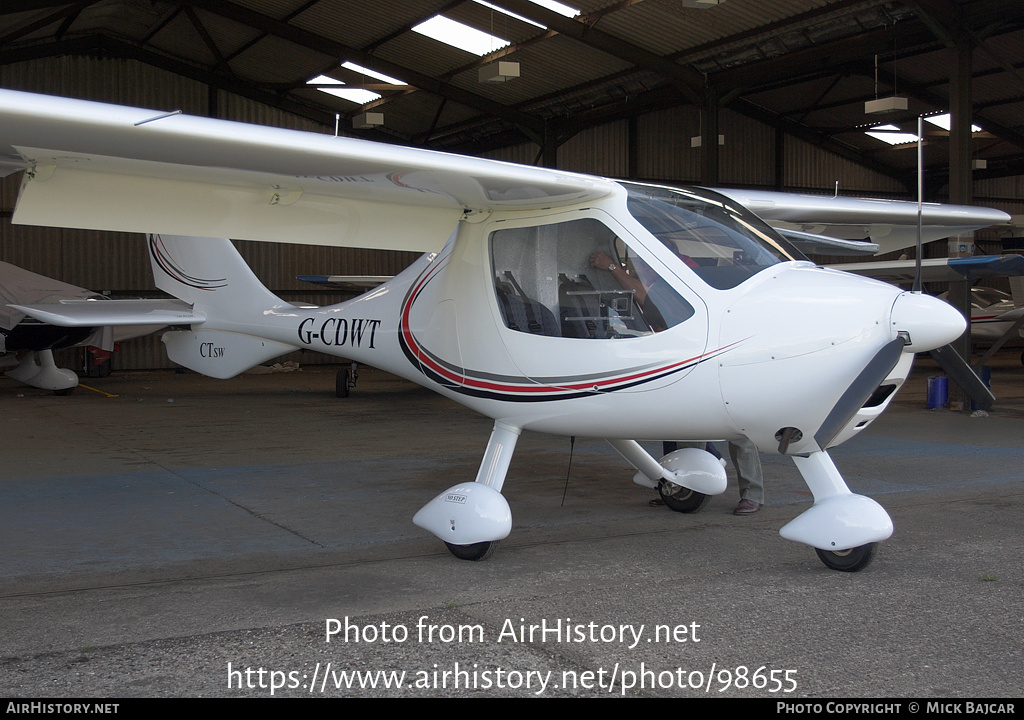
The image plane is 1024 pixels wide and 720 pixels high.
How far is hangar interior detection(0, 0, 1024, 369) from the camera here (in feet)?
51.1

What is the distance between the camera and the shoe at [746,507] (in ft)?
20.8

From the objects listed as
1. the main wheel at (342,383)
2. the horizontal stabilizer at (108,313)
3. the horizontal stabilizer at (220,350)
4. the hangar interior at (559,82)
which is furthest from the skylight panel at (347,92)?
the horizontal stabilizer at (220,350)

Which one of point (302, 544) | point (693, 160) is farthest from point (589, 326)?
point (693, 160)

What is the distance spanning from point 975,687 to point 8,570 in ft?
15.4

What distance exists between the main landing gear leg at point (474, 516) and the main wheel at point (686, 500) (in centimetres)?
169

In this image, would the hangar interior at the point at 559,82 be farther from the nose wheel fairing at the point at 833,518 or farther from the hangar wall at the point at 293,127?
the nose wheel fairing at the point at 833,518

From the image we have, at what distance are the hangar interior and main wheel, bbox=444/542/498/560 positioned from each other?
10.2 meters

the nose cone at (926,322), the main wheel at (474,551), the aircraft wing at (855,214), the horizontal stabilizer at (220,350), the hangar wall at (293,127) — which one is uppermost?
the hangar wall at (293,127)

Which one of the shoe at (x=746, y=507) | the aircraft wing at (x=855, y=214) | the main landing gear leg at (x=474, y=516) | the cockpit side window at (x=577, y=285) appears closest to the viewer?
the cockpit side window at (x=577, y=285)

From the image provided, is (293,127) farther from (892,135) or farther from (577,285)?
(577,285)

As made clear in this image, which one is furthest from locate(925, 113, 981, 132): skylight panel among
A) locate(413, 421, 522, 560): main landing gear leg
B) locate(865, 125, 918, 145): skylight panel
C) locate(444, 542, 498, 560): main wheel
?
locate(444, 542, 498, 560): main wheel

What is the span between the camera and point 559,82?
20.0m

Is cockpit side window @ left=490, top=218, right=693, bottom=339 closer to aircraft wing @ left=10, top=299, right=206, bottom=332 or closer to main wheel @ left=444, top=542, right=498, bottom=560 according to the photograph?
main wheel @ left=444, top=542, right=498, bottom=560

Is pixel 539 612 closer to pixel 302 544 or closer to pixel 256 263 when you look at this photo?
pixel 302 544
